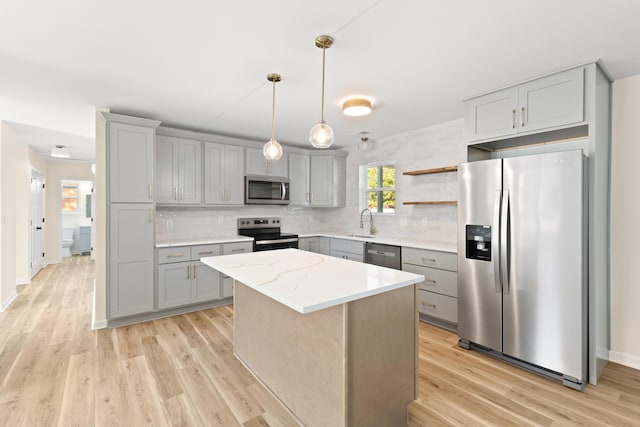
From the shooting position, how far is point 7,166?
4.10m

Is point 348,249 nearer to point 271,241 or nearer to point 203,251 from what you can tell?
point 271,241

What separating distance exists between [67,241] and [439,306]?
9.51m

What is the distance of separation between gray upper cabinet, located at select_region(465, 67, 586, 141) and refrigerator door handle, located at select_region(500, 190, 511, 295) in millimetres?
604

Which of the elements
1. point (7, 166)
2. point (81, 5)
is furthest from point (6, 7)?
point (7, 166)

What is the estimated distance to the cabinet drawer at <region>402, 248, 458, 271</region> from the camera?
3.26 metres

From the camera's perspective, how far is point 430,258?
3.45m

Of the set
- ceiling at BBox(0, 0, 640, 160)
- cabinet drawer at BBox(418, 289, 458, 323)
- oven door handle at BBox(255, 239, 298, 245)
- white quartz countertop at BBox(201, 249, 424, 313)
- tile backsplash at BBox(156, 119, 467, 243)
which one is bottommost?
cabinet drawer at BBox(418, 289, 458, 323)

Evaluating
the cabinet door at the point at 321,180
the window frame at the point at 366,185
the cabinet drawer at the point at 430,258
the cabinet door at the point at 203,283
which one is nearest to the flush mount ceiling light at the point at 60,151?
the cabinet door at the point at 203,283

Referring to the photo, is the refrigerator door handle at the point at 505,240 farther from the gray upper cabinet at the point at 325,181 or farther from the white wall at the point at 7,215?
the white wall at the point at 7,215

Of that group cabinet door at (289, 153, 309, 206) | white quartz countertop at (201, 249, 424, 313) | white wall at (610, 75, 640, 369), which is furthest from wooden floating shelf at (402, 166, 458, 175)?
white quartz countertop at (201, 249, 424, 313)

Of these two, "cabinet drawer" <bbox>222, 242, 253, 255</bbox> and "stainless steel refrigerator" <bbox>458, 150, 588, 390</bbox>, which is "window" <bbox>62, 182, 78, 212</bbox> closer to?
"cabinet drawer" <bbox>222, 242, 253, 255</bbox>

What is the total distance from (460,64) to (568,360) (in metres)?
2.34

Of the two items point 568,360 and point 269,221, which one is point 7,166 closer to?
point 269,221

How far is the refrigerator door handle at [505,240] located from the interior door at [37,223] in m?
7.17
